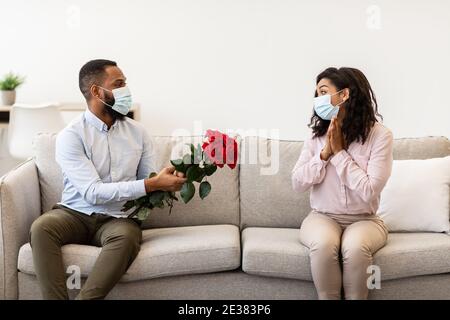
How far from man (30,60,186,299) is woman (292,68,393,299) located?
0.58m

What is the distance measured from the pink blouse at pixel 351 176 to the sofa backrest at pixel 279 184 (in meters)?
0.26

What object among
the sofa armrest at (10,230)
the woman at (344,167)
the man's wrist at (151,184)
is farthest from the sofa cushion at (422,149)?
the sofa armrest at (10,230)

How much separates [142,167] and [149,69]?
2.72 meters

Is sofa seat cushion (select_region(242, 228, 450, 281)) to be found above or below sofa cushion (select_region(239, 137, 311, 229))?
below

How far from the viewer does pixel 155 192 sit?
2762 mm

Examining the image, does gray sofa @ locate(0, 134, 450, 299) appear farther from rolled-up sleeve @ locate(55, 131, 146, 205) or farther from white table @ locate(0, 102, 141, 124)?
white table @ locate(0, 102, 141, 124)

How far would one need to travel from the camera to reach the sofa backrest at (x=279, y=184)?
122 inches

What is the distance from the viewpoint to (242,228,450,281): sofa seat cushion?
2635mm

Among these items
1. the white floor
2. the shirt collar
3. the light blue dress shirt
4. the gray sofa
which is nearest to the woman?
the gray sofa

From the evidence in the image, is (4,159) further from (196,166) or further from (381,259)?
(381,259)

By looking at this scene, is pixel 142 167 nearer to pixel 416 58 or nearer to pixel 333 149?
pixel 333 149

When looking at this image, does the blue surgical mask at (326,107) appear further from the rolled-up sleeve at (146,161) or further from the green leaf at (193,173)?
the rolled-up sleeve at (146,161)

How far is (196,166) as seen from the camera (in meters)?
2.72

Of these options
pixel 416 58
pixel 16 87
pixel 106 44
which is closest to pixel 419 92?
pixel 416 58
